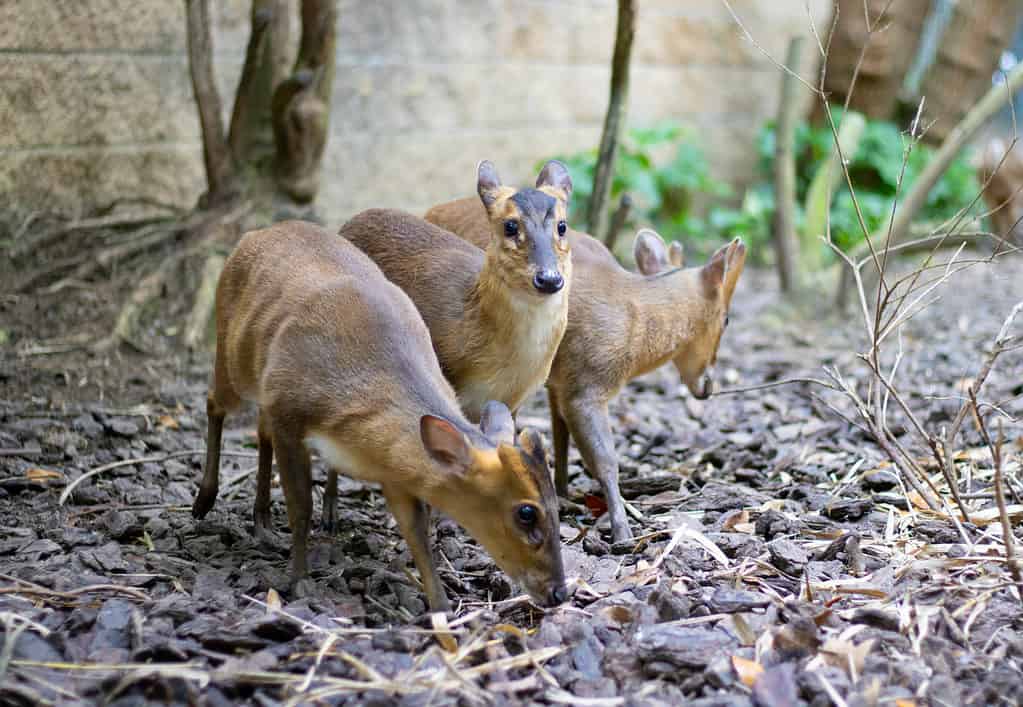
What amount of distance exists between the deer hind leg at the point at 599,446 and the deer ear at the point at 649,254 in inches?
43.4

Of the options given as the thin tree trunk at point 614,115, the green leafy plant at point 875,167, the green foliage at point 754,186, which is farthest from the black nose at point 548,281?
the green leafy plant at point 875,167

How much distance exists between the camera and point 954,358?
7930 millimetres

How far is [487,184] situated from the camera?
4984 millimetres

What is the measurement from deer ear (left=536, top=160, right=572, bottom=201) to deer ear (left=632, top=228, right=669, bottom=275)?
102 cm

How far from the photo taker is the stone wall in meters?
6.99

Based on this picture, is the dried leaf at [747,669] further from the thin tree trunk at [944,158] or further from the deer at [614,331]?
the thin tree trunk at [944,158]

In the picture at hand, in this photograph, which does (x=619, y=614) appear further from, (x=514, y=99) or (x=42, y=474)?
(x=514, y=99)

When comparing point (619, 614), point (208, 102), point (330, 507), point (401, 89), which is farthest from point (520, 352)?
point (401, 89)

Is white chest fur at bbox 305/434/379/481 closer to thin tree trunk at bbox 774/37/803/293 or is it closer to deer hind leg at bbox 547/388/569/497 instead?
deer hind leg at bbox 547/388/569/497

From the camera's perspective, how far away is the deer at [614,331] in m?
5.26

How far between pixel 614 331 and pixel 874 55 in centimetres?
754

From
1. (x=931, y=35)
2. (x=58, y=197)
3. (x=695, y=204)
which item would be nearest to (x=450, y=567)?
(x=58, y=197)

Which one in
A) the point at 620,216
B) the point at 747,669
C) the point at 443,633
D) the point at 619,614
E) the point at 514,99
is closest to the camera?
the point at 747,669

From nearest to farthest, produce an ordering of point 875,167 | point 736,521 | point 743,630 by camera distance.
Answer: point 743,630
point 736,521
point 875,167
